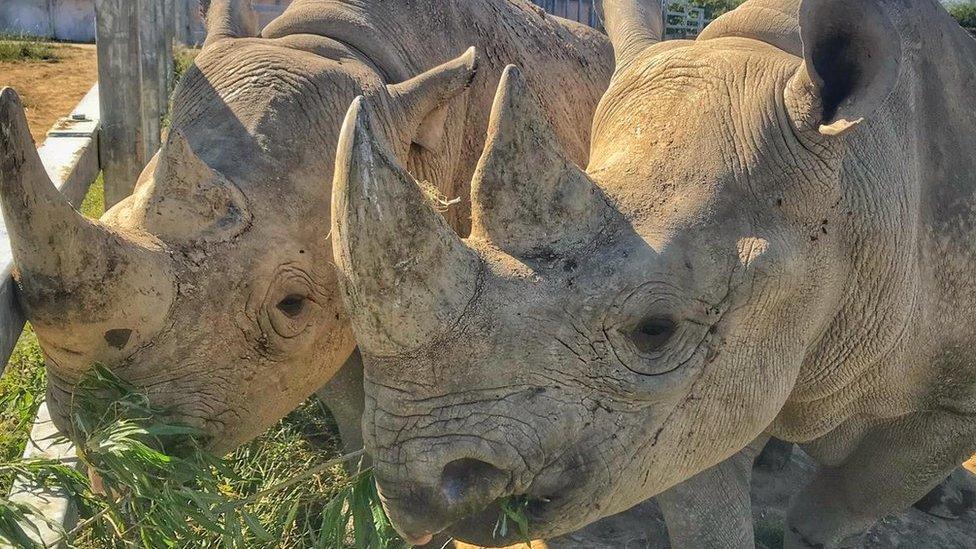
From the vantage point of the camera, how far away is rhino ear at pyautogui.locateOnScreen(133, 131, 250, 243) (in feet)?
13.1

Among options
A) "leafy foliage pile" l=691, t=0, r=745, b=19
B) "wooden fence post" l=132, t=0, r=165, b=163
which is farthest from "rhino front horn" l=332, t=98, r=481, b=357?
"leafy foliage pile" l=691, t=0, r=745, b=19

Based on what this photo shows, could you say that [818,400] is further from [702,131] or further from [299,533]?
[299,533]

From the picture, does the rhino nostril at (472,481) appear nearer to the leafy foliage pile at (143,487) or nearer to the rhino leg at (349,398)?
the leafy foliage pile at (143,487)

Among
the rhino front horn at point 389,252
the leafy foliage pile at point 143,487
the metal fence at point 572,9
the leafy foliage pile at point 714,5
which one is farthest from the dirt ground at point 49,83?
the leafy foliage pile at point 714,5

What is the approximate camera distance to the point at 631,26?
15.5 feet

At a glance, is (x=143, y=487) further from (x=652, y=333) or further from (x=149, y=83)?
(x=149, y=83)

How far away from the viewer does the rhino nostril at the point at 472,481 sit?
123 inches

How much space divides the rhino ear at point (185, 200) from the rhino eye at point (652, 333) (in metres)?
1.56

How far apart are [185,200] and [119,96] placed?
13.1 feet

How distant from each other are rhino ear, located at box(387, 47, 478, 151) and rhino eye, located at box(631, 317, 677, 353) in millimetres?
1841

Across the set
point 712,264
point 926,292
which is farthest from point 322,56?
point 926,292

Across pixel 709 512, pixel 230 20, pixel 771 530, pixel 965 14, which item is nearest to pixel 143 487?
pixel 709 512

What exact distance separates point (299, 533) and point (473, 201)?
222 centimetres

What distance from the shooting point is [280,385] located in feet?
14.3
